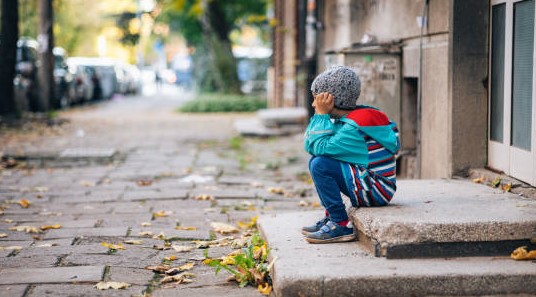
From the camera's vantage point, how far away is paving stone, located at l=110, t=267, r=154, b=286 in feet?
14.7

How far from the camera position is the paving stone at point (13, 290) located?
4.14 metres

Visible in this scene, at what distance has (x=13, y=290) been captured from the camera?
13.8ft

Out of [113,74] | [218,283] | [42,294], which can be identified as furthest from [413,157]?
[113,74]

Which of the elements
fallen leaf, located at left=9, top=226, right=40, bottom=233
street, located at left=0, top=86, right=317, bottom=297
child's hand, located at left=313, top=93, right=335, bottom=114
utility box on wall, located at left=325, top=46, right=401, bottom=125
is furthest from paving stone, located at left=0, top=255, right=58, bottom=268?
utility box on wall, located at left=325, top=46, right=401, bottom=125

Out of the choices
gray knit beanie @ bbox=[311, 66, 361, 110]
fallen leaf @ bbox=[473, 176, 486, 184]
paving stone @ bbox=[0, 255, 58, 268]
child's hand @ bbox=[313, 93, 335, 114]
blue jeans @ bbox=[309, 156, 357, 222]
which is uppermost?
gray knit beanie @ bbox=[311, 66, 361, 110]

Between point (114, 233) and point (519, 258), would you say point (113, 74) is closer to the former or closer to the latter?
point (114, 233)

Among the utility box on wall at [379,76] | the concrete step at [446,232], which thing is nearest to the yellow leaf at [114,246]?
the concrete step at [446,232]

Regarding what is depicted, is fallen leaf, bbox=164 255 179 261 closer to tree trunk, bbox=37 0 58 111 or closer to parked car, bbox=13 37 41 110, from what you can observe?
→ parked car, bbox=13 37 41 110

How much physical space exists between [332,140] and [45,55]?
1802cm

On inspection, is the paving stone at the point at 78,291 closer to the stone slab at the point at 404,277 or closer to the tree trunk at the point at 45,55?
the stone slab at the point at 404,277

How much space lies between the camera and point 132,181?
885 cm

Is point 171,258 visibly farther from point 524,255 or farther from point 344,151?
point 524,255

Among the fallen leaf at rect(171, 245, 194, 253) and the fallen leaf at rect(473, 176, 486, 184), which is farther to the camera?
the fallen leaf at rect(473, 176, 486, 184)

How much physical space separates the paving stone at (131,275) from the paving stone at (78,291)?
13 centimetres
